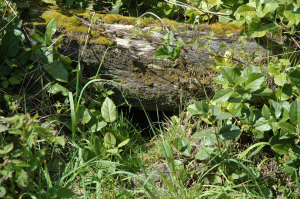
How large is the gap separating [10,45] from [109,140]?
106 cm

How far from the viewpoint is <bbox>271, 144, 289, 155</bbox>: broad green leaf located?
207 cm

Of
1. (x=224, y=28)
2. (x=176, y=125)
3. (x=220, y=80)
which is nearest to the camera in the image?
(x=220, y=80)

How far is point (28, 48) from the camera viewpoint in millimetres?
2379

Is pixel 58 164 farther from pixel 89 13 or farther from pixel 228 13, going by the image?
pixel 228 13

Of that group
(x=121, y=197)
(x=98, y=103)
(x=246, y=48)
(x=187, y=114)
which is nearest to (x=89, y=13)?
(x=98, y=103)

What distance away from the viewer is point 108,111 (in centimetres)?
237

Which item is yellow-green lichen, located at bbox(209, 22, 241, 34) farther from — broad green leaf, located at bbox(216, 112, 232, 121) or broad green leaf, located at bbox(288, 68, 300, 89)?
broad green leaf, located at bbox(216, 112, 232, 121)

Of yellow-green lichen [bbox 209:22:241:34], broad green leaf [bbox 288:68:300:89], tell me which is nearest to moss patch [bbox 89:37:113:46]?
yellow-green lichen [bbox 209:22:241:34]

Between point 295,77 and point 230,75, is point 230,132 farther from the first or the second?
point 295,77

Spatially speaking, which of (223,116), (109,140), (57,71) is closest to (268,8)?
(223,116)

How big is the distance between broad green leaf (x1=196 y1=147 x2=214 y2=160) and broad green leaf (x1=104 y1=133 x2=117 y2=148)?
0.64m

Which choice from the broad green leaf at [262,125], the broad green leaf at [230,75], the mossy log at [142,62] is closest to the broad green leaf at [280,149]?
the broad green leaf at [262,125]

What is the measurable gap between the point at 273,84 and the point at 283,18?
1.77 ft

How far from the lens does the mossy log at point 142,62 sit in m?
2.52
